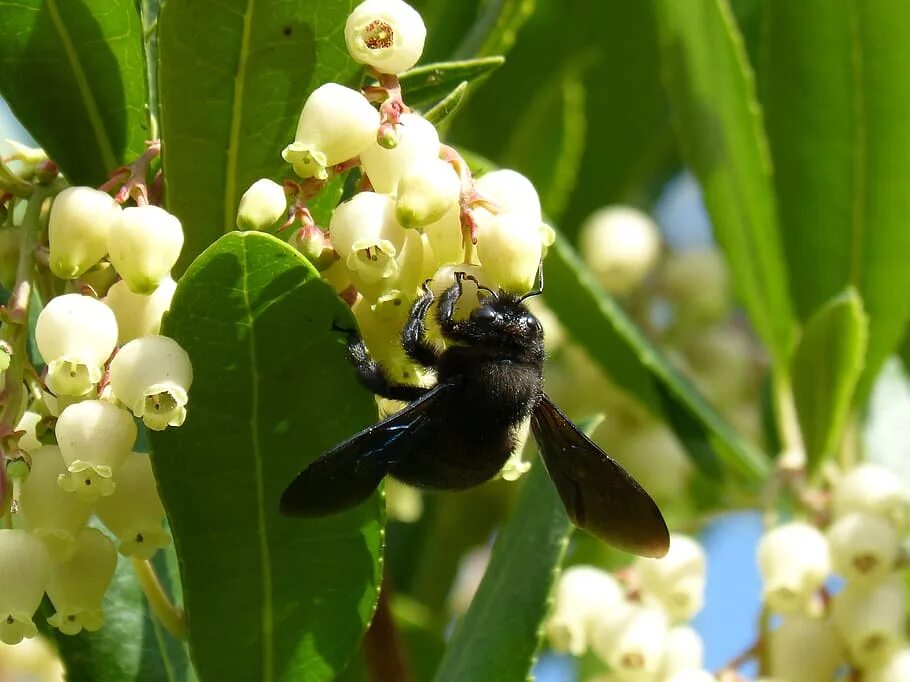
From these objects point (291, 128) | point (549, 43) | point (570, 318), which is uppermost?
point (549, 43)

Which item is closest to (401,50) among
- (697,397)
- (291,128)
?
(291,128)

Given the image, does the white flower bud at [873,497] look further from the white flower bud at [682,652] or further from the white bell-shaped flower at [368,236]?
the white bell-shaped flower at [368,236]

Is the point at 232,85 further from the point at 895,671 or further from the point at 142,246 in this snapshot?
the point at 895,671

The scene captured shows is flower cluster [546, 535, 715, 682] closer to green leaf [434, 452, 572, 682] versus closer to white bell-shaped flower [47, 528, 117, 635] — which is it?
green leaf [434, 452, 572, 682]

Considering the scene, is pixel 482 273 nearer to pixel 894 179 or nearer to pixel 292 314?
pixel 292 314

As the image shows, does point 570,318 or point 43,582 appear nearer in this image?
point 43,582
